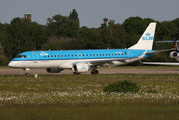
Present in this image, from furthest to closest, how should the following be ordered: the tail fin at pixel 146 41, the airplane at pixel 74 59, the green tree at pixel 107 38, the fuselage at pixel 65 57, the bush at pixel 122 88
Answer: the green tree at pixel 107 38
the tail fin at pixel 146 41
the airplane at pixel 74 59
the fuselage at pixel 65 57
the bush at pixel 122 88

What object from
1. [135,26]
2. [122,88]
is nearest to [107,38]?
[135,26]

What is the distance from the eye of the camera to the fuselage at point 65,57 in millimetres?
39375

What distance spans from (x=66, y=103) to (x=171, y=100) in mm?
5229

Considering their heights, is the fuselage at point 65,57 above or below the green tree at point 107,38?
below

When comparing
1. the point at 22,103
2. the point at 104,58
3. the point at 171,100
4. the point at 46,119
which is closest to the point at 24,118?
the point at 46,119

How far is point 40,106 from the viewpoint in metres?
14.3

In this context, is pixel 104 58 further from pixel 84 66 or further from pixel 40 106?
pixel 40 106

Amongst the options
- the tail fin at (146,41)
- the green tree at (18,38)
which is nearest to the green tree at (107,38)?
the green tree at (18,38)

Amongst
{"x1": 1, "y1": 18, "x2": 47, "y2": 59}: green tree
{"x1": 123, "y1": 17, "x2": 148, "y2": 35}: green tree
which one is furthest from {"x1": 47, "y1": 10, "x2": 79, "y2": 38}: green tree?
{"x1": 1, "y1": 18, "x2": 47, "y2": 59}: green tree

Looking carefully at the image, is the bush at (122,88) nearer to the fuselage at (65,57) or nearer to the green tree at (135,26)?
the fuselage at (65,57)

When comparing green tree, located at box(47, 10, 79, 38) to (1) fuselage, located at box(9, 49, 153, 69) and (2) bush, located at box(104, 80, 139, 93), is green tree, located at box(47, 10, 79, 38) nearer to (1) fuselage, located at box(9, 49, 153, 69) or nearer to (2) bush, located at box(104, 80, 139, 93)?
(1) fuselage, located at box(9, 49, 153, 69)

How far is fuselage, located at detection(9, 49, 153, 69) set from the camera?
1550 inches

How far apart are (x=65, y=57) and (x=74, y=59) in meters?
1.20

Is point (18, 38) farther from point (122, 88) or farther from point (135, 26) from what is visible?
point (122, 88)
